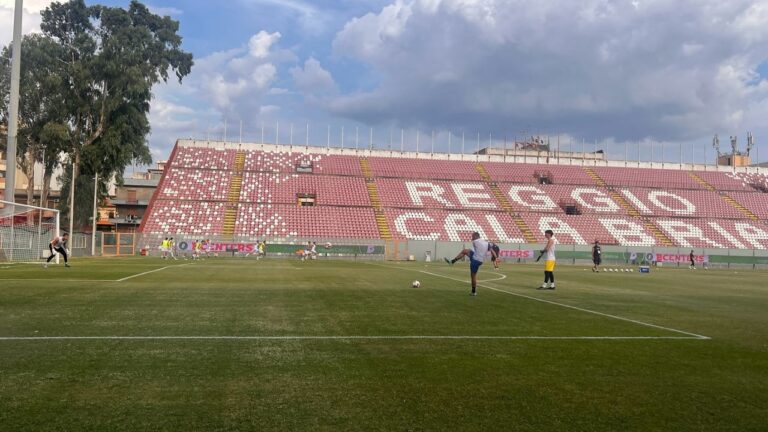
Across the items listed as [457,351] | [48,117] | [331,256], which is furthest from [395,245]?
[457,351]

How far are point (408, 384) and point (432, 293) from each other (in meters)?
10.5

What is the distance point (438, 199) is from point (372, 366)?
57558mm

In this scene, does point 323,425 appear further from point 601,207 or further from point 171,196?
point 601,207

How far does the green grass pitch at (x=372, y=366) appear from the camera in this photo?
5098 mm

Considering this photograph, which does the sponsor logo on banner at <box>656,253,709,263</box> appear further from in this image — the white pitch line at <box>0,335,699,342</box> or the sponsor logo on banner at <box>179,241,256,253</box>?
the white pitch line at <box>0,335,699,342</box>

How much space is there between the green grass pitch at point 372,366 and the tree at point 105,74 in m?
37.7

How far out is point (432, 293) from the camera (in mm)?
16656

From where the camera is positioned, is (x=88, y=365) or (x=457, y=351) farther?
(x=457, y=351)

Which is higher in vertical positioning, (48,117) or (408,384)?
(48,117)

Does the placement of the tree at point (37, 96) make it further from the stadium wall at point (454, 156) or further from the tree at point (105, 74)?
the stadium wall at point (454, 156)

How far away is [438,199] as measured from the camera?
64.1 metres

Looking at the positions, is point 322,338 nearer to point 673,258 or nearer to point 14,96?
point 14,96

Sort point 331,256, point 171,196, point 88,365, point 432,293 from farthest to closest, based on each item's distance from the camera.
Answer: point 171,196 < point 331,256 < point 432,293 < point 88,365

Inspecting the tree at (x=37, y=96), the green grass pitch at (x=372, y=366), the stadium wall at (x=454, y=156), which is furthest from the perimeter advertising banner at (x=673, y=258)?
the tree at (x=37, y=96)
